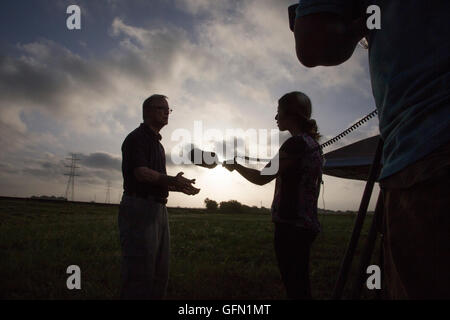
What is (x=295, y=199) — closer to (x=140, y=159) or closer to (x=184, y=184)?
(x=184, y=184)

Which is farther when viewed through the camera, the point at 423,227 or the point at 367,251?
the point at 367,251

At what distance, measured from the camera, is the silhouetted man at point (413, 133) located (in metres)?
0.63

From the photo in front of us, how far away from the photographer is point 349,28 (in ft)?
3.18

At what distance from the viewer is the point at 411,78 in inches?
29.2

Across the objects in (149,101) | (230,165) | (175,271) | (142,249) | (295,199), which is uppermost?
(149,101)

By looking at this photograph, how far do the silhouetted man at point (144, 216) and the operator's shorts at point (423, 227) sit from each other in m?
2.45

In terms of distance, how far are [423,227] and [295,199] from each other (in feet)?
5.42

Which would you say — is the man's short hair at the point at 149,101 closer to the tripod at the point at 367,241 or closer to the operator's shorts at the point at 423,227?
the tripod at the point at 367,241

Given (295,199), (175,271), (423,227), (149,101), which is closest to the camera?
(423,227)

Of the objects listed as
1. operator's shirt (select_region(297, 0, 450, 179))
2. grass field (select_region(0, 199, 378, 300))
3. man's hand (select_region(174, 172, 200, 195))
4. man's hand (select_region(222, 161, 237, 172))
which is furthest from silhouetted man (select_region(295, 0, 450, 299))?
grass field (select_region(0, 199, 378, 300))

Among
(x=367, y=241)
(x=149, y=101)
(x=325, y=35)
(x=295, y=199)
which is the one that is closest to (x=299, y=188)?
(x=295, y=199)
